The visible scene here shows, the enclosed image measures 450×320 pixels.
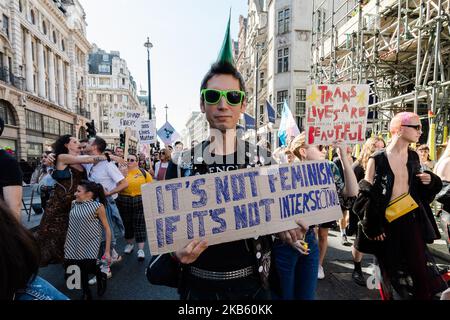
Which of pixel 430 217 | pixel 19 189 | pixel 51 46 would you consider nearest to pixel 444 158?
pixel 430 217

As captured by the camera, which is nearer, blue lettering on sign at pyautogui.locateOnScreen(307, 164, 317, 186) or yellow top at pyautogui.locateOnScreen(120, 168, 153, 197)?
blue lettering on sign at pyautogui.locateOnScreen(307, 164, 317, 186)

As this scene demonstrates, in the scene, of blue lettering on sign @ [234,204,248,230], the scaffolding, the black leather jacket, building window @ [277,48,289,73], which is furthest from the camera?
building window @ [277,48,289,73]

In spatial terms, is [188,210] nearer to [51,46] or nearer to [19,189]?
[19,189]

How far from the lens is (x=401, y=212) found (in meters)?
2.59

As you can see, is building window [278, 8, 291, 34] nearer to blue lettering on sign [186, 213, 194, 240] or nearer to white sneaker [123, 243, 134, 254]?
white sneaker [123, 243, 134, 254]

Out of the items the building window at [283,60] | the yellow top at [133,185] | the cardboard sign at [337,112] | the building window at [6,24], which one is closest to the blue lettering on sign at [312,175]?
the cardboard sign at [337,112]

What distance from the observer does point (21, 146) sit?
24344 millimetres

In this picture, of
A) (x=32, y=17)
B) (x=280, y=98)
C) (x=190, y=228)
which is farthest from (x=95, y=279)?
(x=32, y=17)

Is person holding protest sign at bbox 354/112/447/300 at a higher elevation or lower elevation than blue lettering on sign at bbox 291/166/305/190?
lower

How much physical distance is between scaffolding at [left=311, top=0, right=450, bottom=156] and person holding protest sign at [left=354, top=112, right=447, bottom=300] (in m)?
4.46

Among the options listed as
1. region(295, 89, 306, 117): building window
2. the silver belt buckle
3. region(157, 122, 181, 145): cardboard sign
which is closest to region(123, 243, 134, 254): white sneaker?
the silver belt buckle

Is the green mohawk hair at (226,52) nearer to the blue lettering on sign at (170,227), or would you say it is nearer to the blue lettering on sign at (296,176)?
the blue lettering on sign at (296,176)

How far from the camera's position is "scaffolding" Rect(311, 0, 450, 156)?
7348 mm

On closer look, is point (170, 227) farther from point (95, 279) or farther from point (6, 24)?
point (6, 24)
